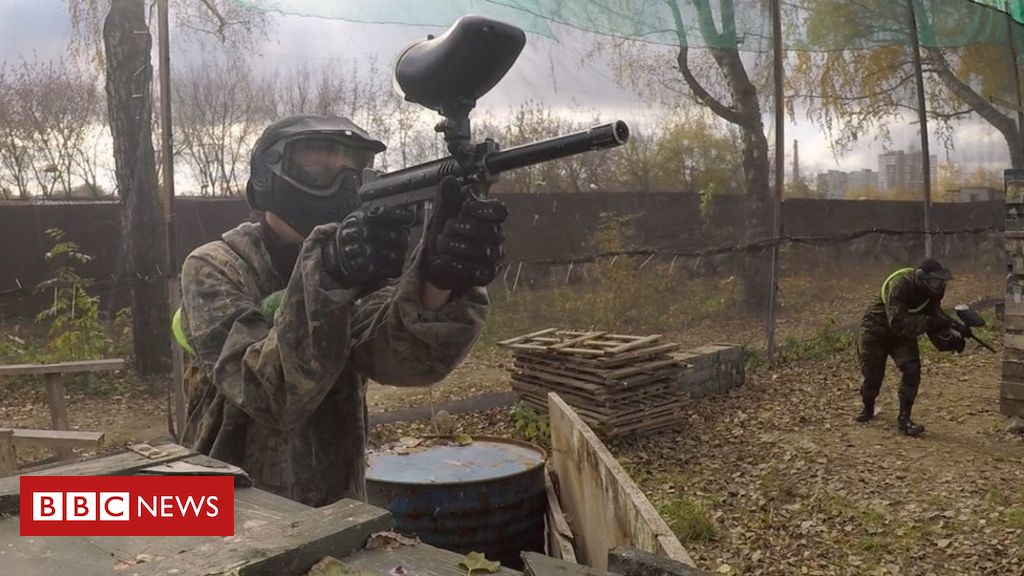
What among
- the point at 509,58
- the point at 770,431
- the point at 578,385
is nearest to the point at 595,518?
the point at 509,58

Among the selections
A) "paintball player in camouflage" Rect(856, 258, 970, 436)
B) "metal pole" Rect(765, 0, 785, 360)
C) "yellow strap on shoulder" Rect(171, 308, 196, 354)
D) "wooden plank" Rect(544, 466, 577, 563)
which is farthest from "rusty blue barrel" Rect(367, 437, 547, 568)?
"metal pole" Rect(765, 0, 785, 360)

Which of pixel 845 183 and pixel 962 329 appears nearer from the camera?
pixel 962 329

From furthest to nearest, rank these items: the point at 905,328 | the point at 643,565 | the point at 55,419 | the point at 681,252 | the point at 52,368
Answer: the point at 681,252, the point at 905,328, the point at 55,419, the point at 52,368, the point at 643,565

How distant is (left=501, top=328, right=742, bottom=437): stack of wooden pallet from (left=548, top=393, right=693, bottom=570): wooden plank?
1875 millimetres

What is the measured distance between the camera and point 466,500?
12.6 ft

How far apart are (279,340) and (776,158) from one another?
8.09m

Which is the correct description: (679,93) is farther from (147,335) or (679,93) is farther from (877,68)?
(147,335)

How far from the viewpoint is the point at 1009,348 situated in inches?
282

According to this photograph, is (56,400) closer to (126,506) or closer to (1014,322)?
(126,506)

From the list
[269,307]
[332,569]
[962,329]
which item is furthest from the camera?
[962,329]

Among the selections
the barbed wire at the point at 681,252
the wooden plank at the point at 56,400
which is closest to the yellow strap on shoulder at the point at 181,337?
the wooden plank at the point at 56,400

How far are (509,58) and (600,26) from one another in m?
6.34

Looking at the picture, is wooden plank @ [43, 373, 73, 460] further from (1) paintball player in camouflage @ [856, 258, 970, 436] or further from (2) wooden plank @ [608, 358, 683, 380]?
(1) paintball player in camouflage @ [856, 258, 970, 436]

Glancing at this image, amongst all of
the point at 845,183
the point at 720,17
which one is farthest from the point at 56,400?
the point at 845,183
